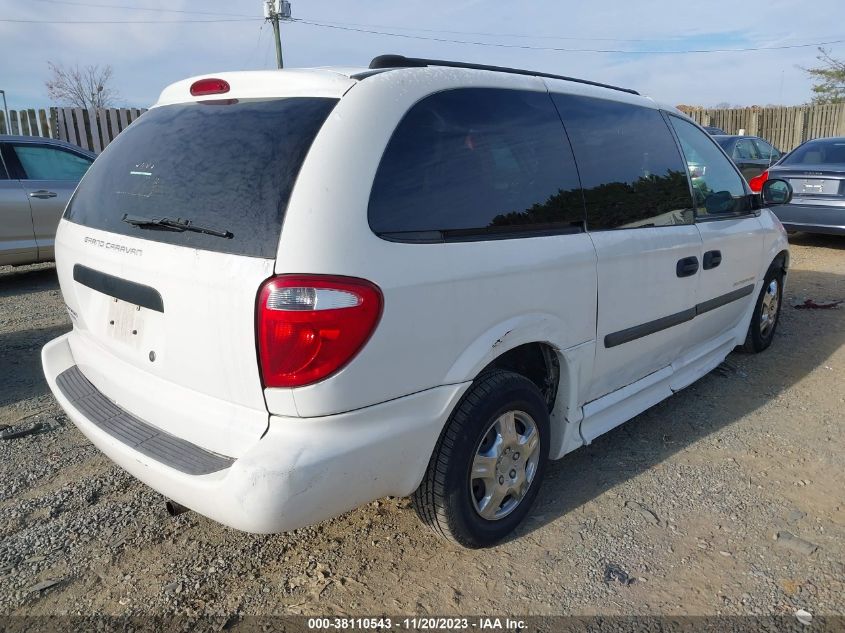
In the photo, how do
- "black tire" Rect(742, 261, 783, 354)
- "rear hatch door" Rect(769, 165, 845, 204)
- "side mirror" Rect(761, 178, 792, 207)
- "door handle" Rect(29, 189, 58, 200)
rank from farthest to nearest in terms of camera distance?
1. "rear hatch door" Rect(769, 165, 845, 204)
2. "door handle" Rect(29, 189, 58, 200)
3. "black tire" Rect(742, 261, 783, 354)
4. "side mirror" Rect(761, 178, 792, 207)

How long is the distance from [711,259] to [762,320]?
1.47m

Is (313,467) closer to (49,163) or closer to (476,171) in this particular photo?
(476,171)

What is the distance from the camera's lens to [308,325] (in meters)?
1.89

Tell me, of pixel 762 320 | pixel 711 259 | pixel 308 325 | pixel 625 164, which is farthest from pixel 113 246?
pixel 762 320

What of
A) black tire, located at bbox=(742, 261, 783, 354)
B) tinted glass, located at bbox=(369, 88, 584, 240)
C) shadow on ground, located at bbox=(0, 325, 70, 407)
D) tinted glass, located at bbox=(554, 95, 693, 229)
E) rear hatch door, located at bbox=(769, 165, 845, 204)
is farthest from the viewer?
rear hatch door, located at bbox=(769, 165, 845, 204)

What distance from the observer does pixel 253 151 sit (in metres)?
2.11

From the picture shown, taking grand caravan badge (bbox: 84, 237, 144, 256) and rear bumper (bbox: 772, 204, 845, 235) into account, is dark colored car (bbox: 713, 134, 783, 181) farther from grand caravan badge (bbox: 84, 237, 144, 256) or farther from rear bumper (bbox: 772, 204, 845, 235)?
grand caravan badge (bbox: 84, 237, 144, 256)

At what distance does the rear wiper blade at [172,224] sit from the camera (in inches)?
80.4

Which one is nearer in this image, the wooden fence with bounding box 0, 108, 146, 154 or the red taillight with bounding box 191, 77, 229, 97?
the red taillight with bounding box 191, 77, 229, 97

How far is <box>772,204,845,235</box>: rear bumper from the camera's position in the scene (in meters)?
8.25

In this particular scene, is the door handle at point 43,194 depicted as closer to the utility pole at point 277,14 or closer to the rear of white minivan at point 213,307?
the rear of white minivan at point 213,307

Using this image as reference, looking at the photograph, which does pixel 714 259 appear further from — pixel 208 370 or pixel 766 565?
pixel 208 370

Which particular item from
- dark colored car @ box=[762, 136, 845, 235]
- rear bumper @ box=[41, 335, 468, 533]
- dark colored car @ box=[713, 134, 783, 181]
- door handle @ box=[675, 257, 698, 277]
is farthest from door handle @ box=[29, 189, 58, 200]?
dark colored car @ box=[713, 134, 783, 181]

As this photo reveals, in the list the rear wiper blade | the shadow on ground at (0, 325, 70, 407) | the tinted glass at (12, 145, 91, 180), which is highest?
the tinted glass at (12, 145, 91, 180)
